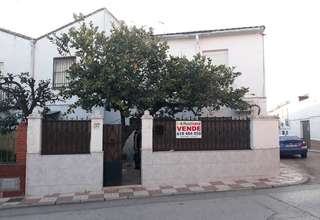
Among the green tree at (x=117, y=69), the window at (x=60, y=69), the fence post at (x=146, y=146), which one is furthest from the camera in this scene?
the window at (x=60, y=69)

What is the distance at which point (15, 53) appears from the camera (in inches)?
727

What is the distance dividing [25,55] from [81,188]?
379 inches

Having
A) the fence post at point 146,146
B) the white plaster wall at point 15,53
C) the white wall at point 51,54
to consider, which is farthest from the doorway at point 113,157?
the white plaster wall at point 15,53

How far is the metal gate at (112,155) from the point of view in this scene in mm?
12023

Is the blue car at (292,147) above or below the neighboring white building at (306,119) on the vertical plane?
below

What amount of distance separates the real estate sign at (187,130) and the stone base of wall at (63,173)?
2804 mm

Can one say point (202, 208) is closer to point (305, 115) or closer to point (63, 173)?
point (63, 173)

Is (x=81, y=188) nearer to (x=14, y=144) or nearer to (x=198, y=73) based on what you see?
(x=14, y=144)

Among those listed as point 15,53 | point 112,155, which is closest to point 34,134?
point 112,155

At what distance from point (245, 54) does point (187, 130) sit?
705cm

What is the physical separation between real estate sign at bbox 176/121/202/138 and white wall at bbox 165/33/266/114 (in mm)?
5832

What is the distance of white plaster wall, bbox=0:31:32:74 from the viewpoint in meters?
18.4

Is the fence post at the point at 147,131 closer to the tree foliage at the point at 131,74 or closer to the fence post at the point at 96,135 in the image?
the tree foliage at the point at 131,74

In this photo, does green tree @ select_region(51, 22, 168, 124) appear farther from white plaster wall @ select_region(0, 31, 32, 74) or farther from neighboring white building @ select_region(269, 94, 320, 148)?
neighboring white building @ select_region(269, 94, 320, 148)
